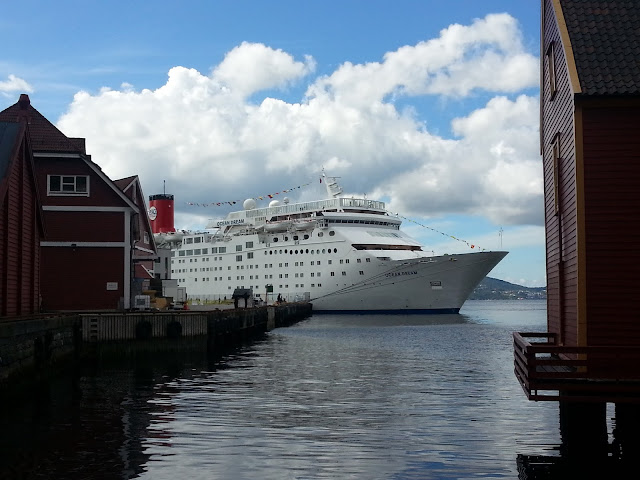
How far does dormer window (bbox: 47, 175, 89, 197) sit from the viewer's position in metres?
31.2

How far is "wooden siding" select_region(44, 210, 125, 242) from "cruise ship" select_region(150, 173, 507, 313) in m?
40.7

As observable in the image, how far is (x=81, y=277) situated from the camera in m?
30.4

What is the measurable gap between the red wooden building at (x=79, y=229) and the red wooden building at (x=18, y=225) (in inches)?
237

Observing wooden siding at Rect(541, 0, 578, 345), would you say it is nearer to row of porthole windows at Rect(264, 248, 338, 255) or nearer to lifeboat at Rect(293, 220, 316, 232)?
row of porthole windows at Rect(264, 248, 338, 255)

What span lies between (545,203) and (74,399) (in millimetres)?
11191

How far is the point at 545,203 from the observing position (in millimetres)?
15531

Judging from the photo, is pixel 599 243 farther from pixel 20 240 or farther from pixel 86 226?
pixel 86 226

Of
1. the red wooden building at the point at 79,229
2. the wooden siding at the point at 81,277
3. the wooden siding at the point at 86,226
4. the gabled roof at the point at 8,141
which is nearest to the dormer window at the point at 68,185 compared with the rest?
the red wooden building at the point at 79,229

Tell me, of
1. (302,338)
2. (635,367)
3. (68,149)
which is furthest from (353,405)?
(302,338)

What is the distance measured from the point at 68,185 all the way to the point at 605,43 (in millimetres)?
24399

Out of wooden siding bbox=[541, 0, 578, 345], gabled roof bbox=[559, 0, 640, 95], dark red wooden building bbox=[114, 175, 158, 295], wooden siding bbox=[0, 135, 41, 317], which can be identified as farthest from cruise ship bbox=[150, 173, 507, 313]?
gabled roof bbox=[559, 0, 640, 95]

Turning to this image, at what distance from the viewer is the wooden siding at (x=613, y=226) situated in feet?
36.2

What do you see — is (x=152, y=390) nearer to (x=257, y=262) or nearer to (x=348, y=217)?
(x=348, y=217)

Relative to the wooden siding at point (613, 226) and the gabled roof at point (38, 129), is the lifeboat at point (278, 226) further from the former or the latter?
the wooden siding at point (613, 226)
